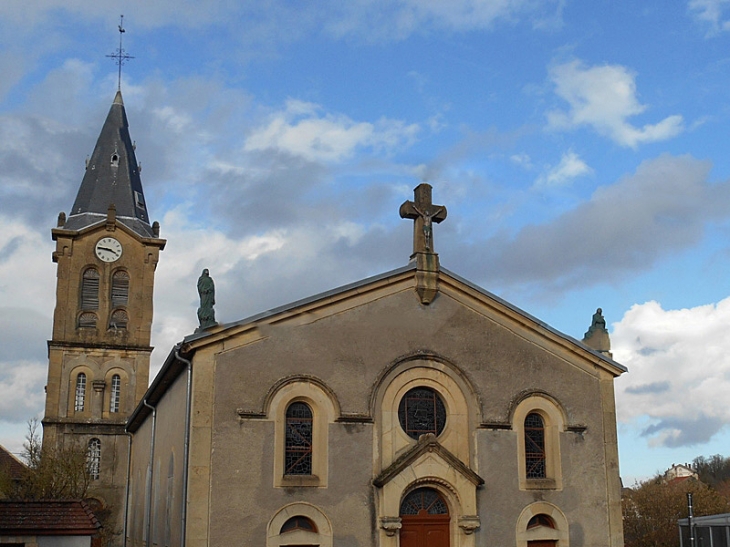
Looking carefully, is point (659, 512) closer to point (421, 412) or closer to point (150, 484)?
point (150, 484)

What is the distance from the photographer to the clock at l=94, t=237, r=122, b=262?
5103 cm

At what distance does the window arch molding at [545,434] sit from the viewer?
20.6 meters

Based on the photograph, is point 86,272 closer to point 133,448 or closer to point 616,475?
point 133,448

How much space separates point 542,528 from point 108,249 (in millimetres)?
37672

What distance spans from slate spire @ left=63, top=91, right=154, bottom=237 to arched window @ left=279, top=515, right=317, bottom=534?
1434 inches

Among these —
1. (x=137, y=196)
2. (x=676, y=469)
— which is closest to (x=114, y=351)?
(x=137, y=196)

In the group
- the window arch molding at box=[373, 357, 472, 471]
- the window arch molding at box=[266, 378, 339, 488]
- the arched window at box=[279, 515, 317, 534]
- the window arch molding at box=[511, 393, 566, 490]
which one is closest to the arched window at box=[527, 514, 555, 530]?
the window arch molding at box=[511, 393, 566, 490]

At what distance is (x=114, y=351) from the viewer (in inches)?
1940

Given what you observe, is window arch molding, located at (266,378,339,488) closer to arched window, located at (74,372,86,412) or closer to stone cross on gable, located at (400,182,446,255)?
stone cross on gable, located at (400,182,446,255)

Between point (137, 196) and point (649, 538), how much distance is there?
1535 inches

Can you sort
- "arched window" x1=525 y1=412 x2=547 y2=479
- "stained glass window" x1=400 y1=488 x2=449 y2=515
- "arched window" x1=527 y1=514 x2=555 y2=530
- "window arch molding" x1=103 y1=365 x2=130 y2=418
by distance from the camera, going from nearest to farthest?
"stained glass window" x1=400 y1=488 x2=449 y2=515, "arched window" x1=527 y1=514 x2=555 y2=530, "arched window" x1=525 y1=412 x2=547 y2=479, "window arch molding" x1=103 y1=365 x2=130 y2=418

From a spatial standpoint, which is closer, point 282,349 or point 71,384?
point 282,349

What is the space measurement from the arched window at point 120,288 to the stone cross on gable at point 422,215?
32.7 metres

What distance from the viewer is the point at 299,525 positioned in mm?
18672
